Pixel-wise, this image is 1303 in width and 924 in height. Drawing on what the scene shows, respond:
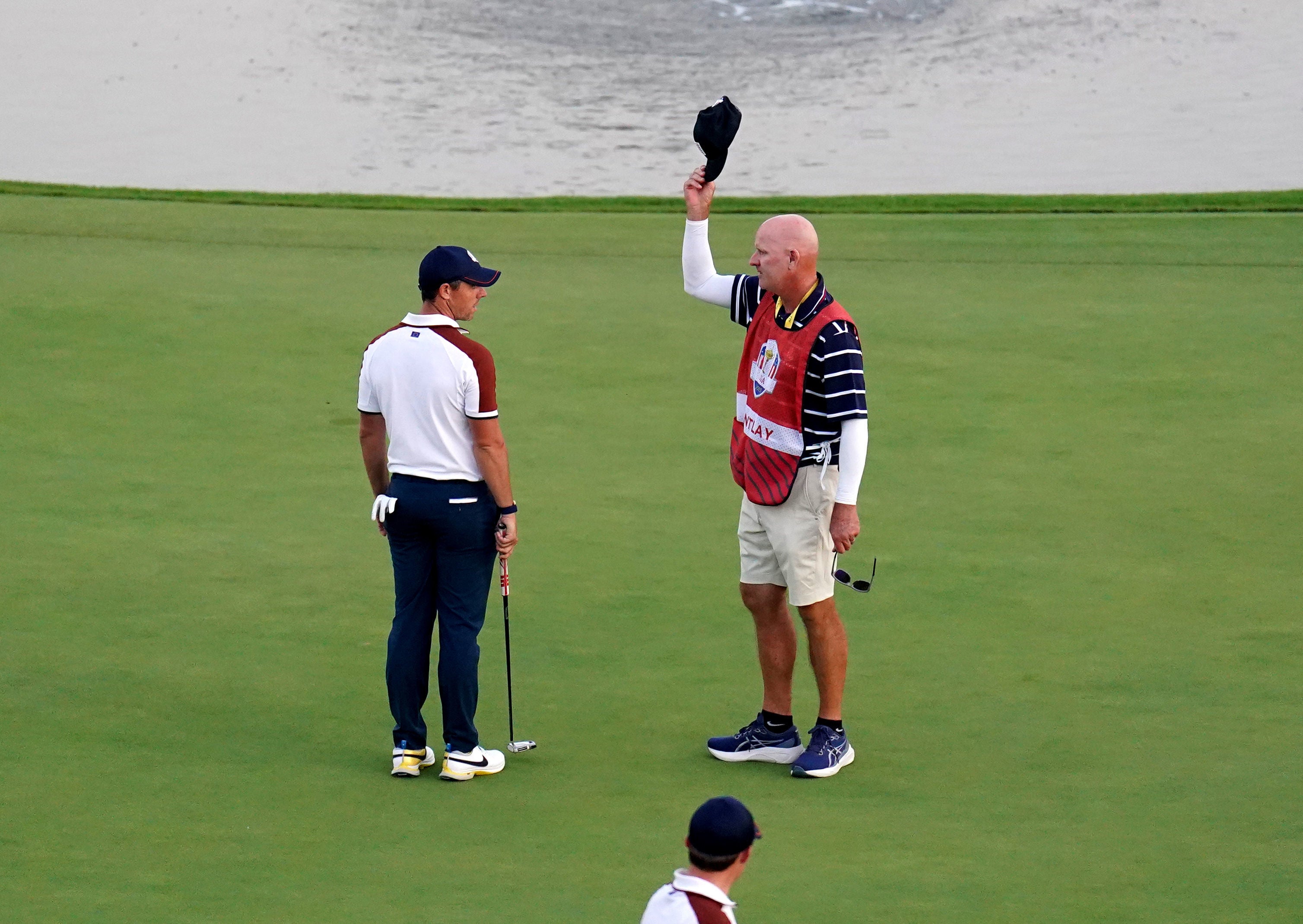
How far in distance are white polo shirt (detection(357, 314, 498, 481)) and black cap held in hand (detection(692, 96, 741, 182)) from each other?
102 cm

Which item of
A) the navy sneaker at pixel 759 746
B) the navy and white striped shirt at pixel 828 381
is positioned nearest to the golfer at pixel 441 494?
the navy sneaker at pixel 759 746

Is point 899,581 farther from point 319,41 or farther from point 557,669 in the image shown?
point 319,41

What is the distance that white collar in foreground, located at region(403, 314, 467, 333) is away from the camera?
512cm

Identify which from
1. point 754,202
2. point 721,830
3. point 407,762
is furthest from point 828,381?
point 754,202

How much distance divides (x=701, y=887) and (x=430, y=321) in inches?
92.3

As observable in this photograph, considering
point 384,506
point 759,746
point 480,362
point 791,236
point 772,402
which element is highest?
point 791,236

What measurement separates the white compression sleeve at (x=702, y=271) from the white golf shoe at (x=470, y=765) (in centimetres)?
159

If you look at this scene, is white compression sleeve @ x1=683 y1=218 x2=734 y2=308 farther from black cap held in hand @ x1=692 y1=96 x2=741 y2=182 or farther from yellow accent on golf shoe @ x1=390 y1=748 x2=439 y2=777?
yellow accent on golf shoe @ x1=390 y1=748 x2=439 y2=777

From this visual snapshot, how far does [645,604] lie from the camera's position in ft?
21.6

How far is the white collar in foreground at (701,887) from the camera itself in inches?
127

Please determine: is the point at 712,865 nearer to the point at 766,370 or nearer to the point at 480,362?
the point at 480,362

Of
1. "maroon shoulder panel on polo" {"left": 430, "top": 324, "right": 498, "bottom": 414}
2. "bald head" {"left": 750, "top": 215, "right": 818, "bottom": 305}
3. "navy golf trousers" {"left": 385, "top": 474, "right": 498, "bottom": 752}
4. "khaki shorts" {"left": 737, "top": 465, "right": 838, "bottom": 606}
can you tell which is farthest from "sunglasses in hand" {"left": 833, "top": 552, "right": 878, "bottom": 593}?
"maroon shoulder panel on polo" {"left": 430, "top": 324, "right": 498, "bottom": 414}

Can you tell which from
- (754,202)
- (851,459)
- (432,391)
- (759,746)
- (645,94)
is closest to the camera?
(432,391)

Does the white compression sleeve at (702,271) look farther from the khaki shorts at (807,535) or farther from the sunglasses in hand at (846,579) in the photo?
the sunglasses in hand at (846,579)
